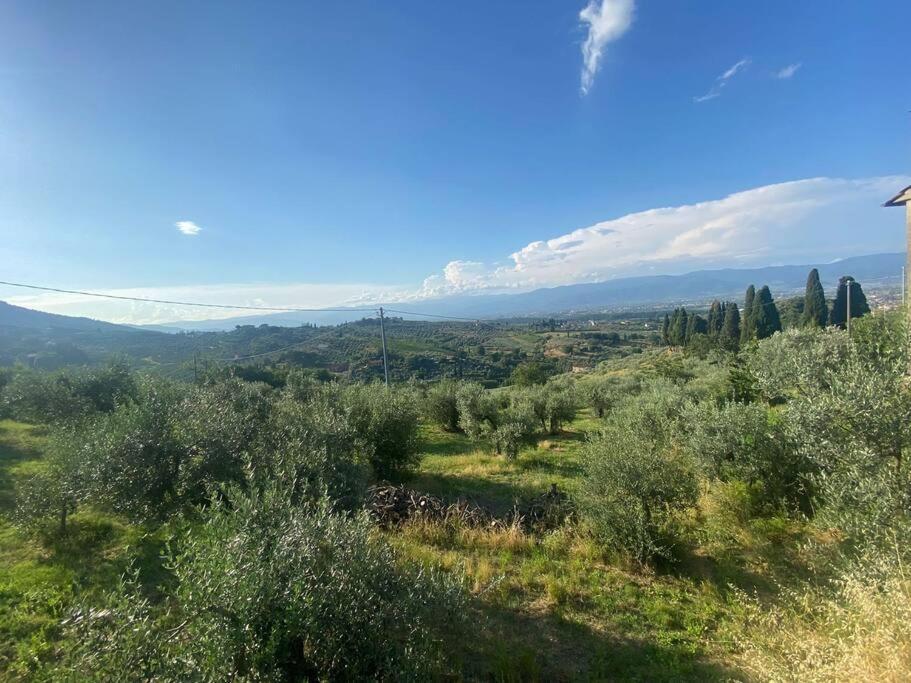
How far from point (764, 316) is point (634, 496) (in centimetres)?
6114

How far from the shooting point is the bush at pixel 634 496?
786 centimetres

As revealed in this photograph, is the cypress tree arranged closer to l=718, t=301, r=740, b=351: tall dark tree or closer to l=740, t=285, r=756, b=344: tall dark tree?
l=718, t=301, r=740, b=351: tall dark tree

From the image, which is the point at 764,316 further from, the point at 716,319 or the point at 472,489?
the point at 472,489

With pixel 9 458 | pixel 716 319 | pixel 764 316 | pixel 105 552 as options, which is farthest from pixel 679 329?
pixel 9 458

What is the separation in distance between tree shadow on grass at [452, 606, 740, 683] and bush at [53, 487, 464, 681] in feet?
4.51

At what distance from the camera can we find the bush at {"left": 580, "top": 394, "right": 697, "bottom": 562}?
7863 mm

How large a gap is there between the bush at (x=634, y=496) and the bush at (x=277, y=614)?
4.83 metres

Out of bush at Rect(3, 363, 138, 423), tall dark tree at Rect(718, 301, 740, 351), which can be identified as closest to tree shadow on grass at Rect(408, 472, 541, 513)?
bush at Rect(3, 363, 138, 423)

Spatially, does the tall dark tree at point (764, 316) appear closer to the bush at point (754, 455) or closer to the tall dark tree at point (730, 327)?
the tall dark tree at point (730, 327)

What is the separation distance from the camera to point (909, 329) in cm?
633

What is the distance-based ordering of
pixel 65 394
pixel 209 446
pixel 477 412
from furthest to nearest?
pixel 477 412
pixel 65 394
pixel 209 446

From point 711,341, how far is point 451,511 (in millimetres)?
58529

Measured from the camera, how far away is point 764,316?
5353cm

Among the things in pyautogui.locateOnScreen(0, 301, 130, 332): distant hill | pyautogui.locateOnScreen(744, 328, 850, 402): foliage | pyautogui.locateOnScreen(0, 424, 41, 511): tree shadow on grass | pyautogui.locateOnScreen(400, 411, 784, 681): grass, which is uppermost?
pyautogui.locateOnScreen(0, 301, 130, 332): distant hill
